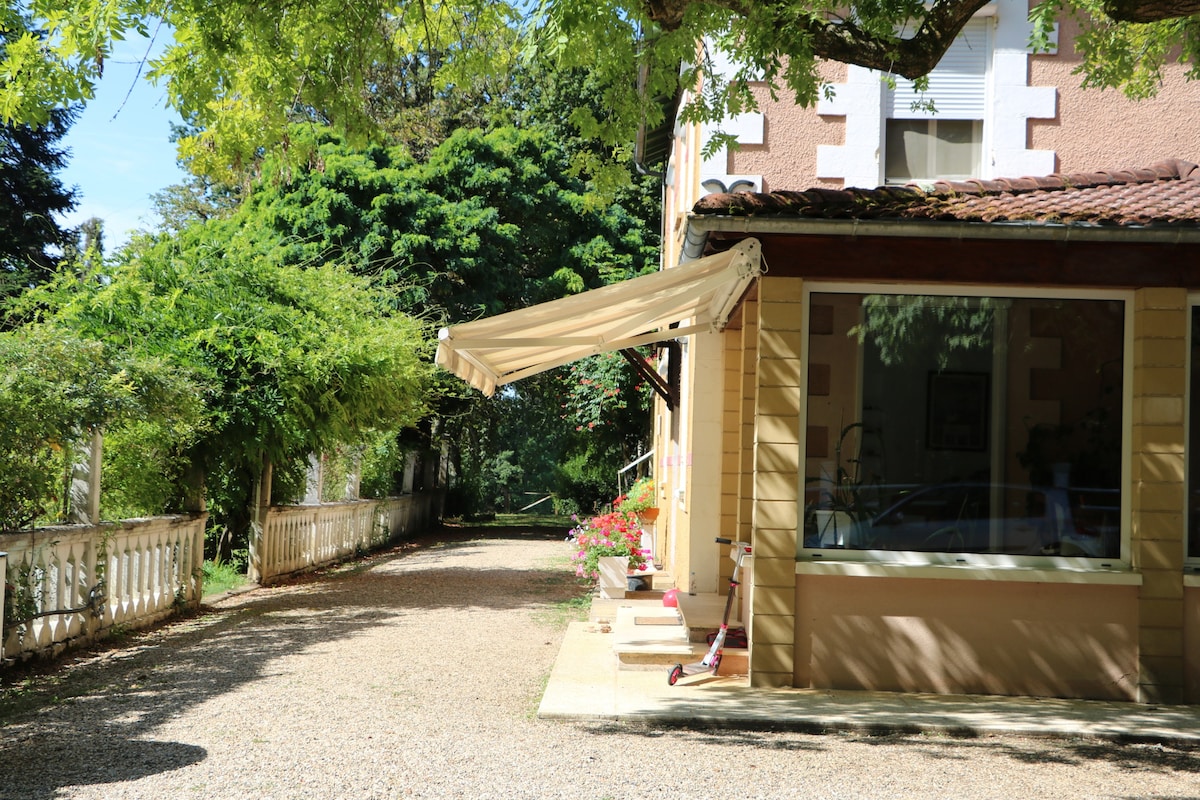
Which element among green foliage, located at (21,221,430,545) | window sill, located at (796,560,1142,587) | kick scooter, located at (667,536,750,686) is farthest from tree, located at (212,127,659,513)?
window sill, located at (796,560,1142,587)

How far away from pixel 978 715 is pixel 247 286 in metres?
9.42

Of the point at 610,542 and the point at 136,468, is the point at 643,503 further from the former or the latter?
the point at 136,468

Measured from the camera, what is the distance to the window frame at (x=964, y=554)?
7.59 meters

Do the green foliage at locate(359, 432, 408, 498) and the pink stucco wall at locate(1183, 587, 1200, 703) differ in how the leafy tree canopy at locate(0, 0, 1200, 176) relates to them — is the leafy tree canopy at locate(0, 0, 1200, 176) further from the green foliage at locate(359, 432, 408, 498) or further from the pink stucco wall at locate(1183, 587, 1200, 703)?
the green foliage at locate(359, 432, 408, 498)

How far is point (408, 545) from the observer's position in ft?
76.3

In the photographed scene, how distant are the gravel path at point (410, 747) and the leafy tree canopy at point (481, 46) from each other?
3.77 meters

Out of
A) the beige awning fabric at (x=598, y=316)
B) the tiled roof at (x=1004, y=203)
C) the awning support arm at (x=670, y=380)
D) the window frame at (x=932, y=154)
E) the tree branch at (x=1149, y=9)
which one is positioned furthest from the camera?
the awning support arm at (x=670, y=380)

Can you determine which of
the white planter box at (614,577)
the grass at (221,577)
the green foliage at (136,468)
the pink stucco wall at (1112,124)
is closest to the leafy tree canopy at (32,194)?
the grass at (221,577)

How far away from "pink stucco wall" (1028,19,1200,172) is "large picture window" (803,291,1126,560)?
114 inches

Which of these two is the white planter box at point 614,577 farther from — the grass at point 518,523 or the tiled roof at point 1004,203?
the grass at point 518,523

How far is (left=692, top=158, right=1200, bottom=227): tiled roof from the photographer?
7.17 metres

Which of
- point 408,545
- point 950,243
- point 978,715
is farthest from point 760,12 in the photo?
point 408,545

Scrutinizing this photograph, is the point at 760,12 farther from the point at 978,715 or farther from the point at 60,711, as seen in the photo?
the point at 60,711

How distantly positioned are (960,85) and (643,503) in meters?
8.02
